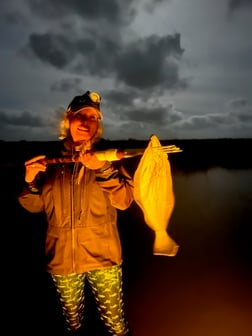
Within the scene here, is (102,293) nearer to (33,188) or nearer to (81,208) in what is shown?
(81,208)

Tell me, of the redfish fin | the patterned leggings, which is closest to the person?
the patterned leggings

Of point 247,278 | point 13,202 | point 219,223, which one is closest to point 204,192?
point 219,223

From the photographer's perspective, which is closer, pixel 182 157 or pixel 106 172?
pixel 106 172

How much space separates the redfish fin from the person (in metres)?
0.36

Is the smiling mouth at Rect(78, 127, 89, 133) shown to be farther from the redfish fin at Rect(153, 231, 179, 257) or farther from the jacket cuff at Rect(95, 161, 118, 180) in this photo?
the redfish fin at Rect(153, 231, 179, 257)

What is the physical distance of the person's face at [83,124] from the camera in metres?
2.73

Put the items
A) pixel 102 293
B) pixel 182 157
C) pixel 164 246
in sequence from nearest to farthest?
pixel 164 246
pixel 102 293
pixel 182 157

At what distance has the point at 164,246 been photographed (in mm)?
2398

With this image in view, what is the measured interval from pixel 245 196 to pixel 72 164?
29.5 feet

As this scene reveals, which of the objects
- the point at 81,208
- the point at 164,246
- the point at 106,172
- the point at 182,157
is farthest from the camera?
the point at 182,157

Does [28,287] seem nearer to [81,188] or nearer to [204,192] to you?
[81,188]

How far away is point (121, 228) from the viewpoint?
26.3ft

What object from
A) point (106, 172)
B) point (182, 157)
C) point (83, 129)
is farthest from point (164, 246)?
point (182, 157)

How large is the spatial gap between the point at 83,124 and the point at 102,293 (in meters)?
1.27
